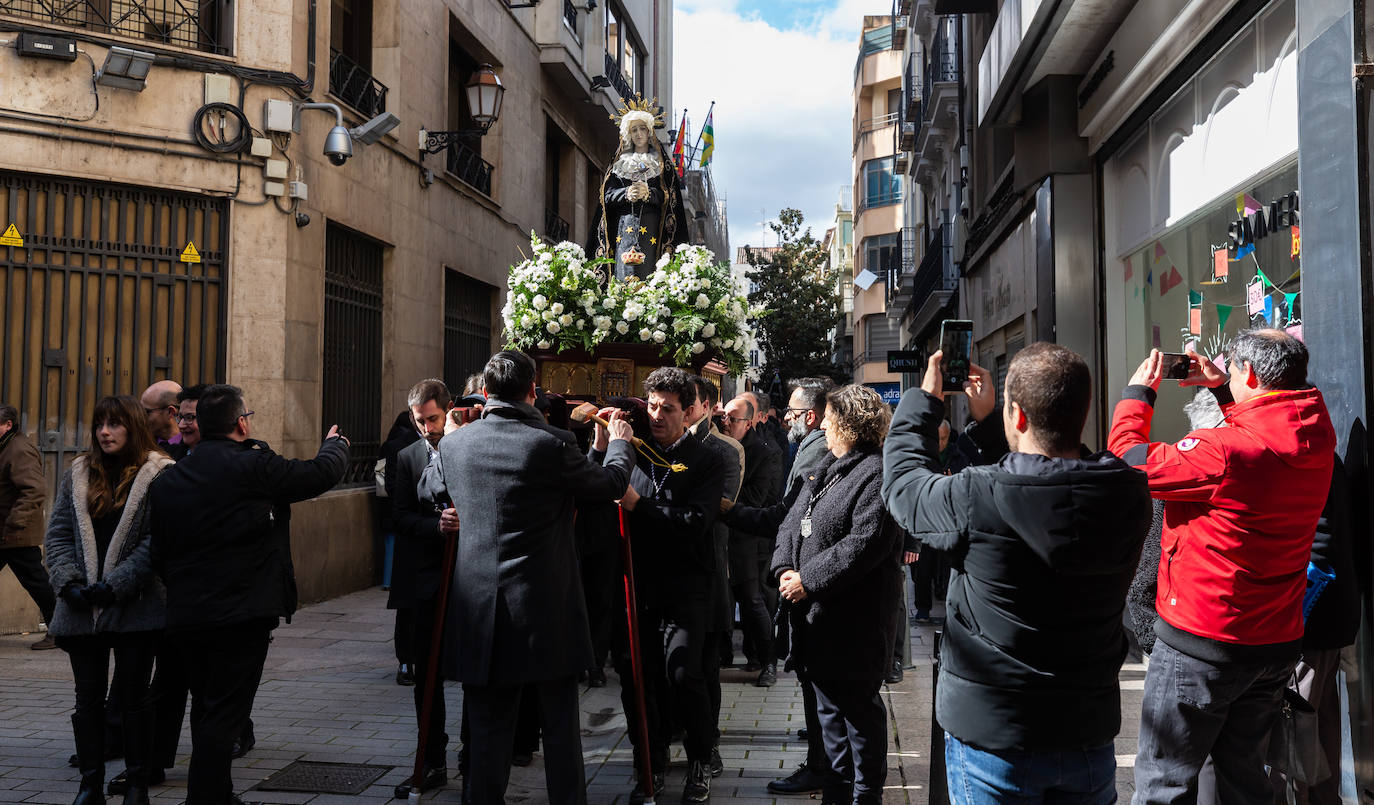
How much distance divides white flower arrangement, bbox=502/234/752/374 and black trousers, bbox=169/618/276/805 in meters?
3.45

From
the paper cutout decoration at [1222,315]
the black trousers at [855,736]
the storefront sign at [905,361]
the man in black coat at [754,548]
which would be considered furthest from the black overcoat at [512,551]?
the paper cutout decoration at [1222,315]

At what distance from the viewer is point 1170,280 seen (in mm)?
8219

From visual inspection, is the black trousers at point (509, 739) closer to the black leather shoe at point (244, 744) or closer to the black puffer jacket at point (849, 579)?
the black puffer jacket at point (849, 579)

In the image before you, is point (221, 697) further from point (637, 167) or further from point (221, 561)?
point (637, 167)

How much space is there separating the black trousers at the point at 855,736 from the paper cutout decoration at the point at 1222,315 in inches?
154

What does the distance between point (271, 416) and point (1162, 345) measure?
7923 millimetres

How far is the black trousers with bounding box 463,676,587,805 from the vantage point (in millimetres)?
4258

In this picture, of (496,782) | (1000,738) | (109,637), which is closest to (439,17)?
(109,637)

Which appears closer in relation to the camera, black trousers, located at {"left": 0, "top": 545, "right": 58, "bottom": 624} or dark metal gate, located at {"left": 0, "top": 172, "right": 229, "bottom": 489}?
black trousers, located at {"left": 0, "top": 545, "right": 58, "bottom": 624}

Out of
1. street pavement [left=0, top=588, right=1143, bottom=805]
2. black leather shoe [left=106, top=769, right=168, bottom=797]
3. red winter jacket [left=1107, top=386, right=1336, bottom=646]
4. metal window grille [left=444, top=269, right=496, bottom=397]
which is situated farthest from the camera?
metal window grille [left=444, top=269, right=496, bottom=397]

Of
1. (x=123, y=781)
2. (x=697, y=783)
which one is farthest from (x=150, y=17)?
(x=697, y=783)

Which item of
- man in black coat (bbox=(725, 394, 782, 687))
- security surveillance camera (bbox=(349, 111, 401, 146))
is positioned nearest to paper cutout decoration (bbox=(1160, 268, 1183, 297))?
man in black coat (bbox=(725, 394, 782, 687))

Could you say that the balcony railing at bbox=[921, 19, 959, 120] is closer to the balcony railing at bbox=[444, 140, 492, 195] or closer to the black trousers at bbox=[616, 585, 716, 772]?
the balcony railing at bbox=[444, 140, 492, 195]

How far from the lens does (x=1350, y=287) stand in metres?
4.66
